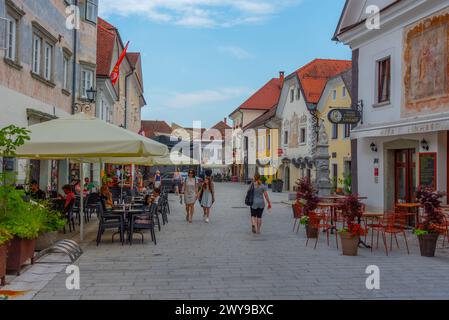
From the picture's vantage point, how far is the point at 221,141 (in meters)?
91.6

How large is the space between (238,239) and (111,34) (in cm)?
2328

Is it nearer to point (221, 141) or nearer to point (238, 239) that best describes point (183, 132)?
point (221, 141)

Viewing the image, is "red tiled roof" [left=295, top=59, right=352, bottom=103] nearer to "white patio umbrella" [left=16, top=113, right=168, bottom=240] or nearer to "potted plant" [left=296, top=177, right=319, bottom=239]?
"potted plant" [left=296, top=177, right=319, bottom=239]

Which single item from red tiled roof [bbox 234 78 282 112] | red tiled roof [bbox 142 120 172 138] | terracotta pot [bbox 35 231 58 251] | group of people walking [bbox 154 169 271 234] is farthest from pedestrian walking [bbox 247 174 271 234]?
red tiled roof [bbox 142 120 172 138]

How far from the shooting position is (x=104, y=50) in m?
30.3

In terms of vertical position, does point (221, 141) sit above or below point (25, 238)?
above

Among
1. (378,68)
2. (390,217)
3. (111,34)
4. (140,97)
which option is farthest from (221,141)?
(390,217)

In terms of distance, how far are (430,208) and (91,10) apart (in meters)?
18.0

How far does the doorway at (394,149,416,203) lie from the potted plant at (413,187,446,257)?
4553mm

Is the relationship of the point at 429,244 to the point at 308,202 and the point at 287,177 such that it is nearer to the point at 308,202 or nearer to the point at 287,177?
the point at 308,202

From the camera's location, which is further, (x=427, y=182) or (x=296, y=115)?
(x=296, y=115)

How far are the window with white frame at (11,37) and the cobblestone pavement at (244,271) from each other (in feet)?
18.4

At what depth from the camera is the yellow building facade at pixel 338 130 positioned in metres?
30.9
